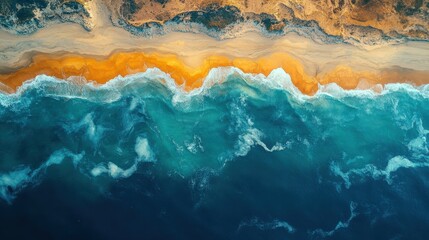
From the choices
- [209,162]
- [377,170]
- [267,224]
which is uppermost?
[209,162]

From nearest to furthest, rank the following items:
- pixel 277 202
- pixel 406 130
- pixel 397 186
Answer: pixel 277 202 → pixel 397 186 → pixel 406 130

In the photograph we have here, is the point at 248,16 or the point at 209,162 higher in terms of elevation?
the point at 248,16

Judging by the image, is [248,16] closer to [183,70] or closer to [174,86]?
[183,70]

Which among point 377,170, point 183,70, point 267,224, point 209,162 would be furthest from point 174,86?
point 377,170

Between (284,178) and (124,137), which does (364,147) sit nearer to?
(284,178)

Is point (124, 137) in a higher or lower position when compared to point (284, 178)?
higher

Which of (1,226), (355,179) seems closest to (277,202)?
(355,179)
